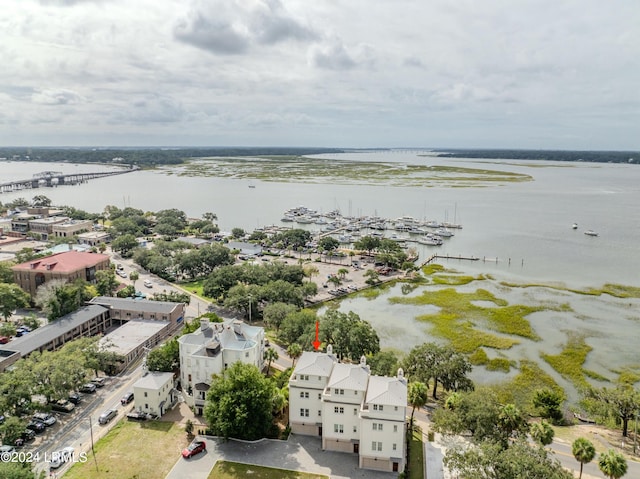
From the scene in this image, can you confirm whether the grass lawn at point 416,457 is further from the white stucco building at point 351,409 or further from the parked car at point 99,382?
the parked car at point 99,382

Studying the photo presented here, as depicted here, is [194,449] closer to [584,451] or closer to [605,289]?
[584,451]

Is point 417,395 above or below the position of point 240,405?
below

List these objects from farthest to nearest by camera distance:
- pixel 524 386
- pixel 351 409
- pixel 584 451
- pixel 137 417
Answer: pixel 524 386 < pixel 137 417 < pixel 351 409 < pixel 584 451

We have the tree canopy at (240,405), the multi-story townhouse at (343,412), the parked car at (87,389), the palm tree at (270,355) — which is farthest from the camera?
the palm tree at (270,355)

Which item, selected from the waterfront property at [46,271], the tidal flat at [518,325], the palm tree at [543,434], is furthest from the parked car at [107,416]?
the waterfront property at [46,271]

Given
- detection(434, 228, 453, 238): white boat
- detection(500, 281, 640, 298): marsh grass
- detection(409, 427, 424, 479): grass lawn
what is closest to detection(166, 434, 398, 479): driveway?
detection(409, 427, 424, 479): grass lawn

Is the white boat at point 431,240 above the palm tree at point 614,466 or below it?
below

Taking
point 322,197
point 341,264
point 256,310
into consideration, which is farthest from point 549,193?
point 256,310

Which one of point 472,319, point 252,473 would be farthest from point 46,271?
point 472,319
